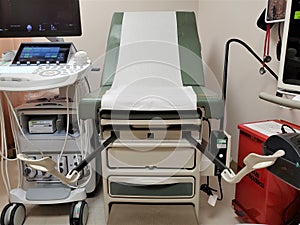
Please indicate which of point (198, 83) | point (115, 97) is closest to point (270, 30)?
point (198, 83)

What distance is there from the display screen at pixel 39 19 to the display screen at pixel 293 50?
3.64 feet

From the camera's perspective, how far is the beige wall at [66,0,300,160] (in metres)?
1.96

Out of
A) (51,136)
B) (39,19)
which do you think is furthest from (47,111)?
(39,19)

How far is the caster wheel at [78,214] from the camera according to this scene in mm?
1665

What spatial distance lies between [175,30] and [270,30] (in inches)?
23.1

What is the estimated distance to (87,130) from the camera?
1.85 m

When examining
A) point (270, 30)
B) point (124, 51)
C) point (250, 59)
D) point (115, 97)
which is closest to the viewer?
point (115, 97)

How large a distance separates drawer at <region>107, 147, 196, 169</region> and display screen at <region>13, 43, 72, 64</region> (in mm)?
614

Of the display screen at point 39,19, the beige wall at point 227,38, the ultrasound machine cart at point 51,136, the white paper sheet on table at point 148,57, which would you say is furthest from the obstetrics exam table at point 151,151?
the beige wall at point 227,38

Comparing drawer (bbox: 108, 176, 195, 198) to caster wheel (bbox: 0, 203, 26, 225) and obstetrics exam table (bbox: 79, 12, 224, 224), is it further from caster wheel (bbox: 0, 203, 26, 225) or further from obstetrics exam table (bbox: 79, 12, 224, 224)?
caster wheel (bbox: 0, 203, 26, 225)

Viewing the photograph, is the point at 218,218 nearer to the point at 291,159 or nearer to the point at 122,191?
the point at 122,191

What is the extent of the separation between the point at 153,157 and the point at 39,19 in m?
1.03

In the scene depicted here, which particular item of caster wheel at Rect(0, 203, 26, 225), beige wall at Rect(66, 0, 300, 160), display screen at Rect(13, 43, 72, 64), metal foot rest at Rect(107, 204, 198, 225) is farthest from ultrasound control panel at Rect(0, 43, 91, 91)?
beige wall at Rect(66, 0, 300, 160)

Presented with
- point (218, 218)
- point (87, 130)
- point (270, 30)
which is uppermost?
point (270, 30)
